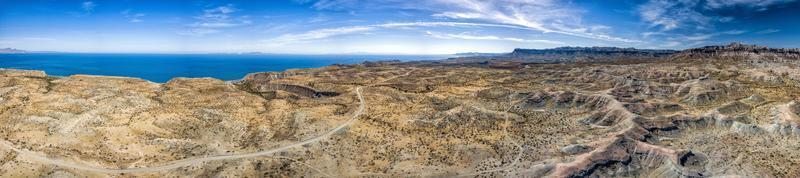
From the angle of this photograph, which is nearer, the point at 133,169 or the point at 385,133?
the point at 133,169

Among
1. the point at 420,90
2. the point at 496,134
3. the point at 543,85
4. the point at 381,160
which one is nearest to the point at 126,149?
the point at 381,160

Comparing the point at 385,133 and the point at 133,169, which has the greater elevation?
the point at 385,133

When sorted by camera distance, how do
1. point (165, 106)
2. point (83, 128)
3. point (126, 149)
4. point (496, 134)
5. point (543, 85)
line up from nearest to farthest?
point (126, 149) < point (83, 128) < point (496, 134) < point (165, 106) < point (543, 85)

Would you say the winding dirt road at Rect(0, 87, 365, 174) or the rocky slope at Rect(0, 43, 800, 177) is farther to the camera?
the rocky slope at Rect(0, 43, 800, 177)

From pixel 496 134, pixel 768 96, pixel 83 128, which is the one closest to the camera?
pixel 83 128

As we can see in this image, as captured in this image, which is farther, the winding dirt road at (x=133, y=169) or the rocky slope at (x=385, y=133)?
the rocky slope at (x=385, y=133)

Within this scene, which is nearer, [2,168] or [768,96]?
[2,168]

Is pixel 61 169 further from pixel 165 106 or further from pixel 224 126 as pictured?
pixel 165 106

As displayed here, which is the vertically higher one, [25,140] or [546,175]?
[25,140]
